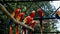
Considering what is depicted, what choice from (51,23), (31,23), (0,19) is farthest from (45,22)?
(31,23)

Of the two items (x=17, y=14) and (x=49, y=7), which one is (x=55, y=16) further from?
(x=17, y=14)

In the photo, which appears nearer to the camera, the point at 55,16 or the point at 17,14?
the point at 17,14

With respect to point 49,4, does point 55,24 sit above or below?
below

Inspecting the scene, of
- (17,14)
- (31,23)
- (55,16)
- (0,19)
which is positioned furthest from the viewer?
(0,19)

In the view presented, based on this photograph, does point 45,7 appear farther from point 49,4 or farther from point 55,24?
point 55,24

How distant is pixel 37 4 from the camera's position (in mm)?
2115

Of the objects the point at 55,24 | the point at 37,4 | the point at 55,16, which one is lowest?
the point at 55,24

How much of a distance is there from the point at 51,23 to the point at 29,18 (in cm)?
122

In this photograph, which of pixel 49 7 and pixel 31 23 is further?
pixel 49 7

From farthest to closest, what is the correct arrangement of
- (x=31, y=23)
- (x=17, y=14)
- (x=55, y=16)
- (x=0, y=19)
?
(x=0, y=19), (x=55, y=16), (x=31, y=23), (x=17, y=14)

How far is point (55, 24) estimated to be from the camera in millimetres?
2299

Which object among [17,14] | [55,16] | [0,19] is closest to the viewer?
[17,14]

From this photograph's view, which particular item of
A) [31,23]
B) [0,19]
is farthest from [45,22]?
[31,23]

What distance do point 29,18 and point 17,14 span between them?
12cm
